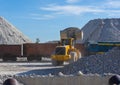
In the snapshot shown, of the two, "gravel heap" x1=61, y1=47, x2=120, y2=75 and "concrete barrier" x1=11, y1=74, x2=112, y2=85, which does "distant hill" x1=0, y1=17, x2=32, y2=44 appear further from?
"concrete barrier" x1=11, y1=74, x2=112, y2=85

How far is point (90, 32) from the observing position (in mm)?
100688

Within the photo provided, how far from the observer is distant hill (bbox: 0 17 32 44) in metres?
80.7

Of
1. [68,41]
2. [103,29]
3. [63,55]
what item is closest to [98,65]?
[63,55]

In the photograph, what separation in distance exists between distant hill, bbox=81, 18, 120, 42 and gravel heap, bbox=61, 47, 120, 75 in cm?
7019

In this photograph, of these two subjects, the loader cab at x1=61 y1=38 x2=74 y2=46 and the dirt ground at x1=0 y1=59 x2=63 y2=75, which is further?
the loader cab at x1=61 y1=38 x2=74 y2=46

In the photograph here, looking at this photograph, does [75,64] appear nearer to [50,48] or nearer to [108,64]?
[108,64]

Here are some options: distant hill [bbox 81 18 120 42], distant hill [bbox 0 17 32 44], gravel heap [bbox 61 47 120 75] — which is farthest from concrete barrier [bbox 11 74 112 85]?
distant hill [bbox 81 18 120 42]

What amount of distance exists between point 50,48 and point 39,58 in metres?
1.64

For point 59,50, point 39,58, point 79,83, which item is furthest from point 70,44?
point 79,83

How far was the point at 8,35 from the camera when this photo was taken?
271ft

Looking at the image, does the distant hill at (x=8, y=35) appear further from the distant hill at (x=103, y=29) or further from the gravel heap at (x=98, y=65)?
the gravel heap at (x=98, y=65)

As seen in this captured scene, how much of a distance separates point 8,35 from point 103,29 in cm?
3116

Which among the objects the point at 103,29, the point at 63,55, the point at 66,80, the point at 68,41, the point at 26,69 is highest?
the point at 103,29

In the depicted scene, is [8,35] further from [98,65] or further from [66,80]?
[66,80]
